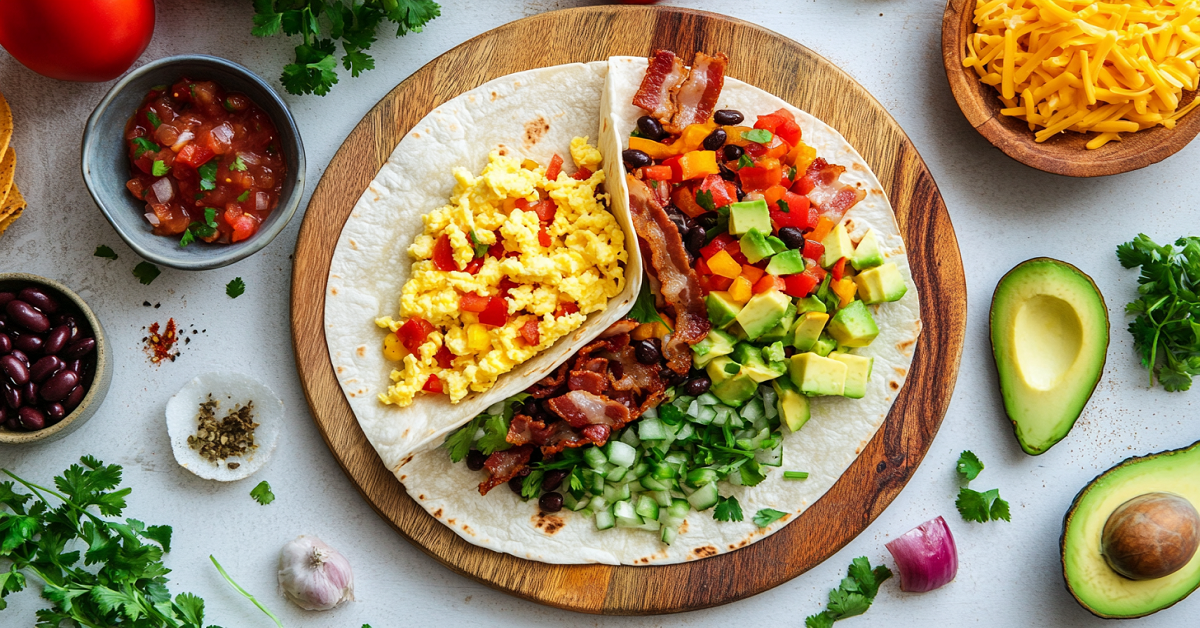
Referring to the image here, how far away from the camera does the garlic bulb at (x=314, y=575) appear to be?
3670 mm

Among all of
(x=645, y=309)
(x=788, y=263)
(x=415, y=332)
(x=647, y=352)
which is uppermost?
(x=788, y=263)

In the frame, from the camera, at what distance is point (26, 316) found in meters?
3.39

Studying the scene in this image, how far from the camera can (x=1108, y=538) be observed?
365cm

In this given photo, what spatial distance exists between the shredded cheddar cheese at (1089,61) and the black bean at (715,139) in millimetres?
1416

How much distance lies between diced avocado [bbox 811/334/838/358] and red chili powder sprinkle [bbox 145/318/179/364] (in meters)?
3.37

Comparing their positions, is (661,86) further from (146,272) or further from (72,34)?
(146,272)

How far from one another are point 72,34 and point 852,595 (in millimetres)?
4782

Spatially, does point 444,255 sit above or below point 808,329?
below

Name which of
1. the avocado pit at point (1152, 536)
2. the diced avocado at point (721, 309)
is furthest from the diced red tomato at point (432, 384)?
the avocado pit at point (1152, 536)

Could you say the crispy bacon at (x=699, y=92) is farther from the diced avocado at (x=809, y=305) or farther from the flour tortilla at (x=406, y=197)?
the diced avocado at (x=809, y=305)

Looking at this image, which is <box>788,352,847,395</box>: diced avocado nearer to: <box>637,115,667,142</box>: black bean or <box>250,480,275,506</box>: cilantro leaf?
<box>637,115,667,142</box>: black bean

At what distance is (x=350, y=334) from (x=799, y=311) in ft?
7.43

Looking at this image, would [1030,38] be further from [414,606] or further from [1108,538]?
[414,606]

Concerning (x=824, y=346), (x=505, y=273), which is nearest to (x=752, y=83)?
(x=824, y=346)
